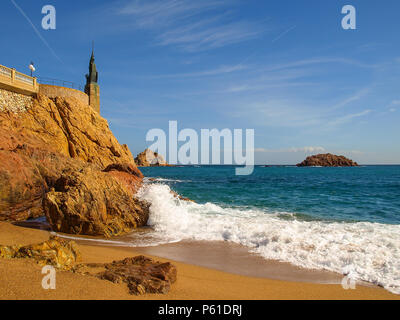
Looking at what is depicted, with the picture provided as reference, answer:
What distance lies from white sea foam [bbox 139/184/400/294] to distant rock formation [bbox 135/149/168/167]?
12199cm

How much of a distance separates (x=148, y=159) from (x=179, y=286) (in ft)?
453

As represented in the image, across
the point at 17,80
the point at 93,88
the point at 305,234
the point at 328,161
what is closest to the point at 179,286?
the point at 305,234

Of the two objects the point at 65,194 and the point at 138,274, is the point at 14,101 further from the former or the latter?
the point at 138,274

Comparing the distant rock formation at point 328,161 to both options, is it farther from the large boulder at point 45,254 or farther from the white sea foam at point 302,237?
the large boulder at point 45,254

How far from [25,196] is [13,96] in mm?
17799

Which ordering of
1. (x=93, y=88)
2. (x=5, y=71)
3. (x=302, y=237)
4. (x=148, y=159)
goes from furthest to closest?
(x=148, y=159) → (x=93, y=88) → (x=5, y=71) → (x=302, y=237)

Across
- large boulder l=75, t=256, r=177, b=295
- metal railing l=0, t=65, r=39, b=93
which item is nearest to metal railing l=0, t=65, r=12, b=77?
metal railing l=0, t=65, r=39, b=93

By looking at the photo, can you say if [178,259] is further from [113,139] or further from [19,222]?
[113,139]

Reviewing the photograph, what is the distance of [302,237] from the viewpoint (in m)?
7.95

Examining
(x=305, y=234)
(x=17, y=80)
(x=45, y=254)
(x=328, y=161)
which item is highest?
(x=17, y=80)

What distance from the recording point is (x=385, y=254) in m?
6.54

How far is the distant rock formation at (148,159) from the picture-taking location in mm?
131750

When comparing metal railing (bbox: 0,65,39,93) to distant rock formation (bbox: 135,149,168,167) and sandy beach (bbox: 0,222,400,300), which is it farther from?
distant rock formation (bbox: 135,149,168,167)
